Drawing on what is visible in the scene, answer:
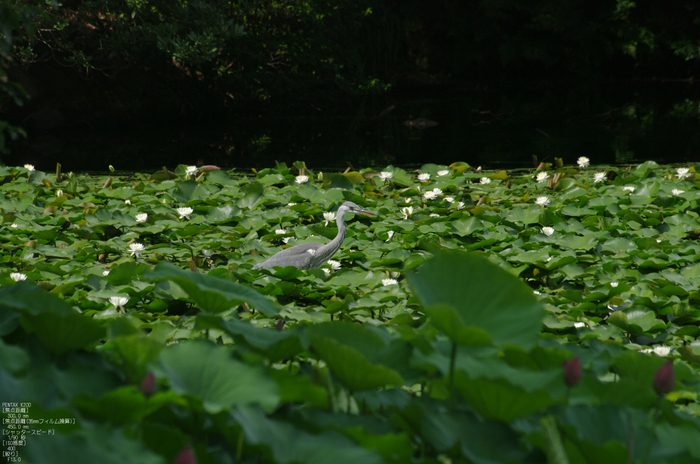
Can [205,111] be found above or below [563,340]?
below

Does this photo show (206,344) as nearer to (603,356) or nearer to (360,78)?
(603,356)

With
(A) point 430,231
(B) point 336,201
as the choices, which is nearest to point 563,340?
(A) point 430,231

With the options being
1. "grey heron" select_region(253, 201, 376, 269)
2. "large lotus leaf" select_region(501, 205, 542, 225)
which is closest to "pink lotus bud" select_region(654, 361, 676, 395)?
"grey heron" select_region(253, 201, 376, 269)

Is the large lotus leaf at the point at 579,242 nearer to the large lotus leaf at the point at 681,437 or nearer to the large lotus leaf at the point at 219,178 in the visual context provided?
the large lotus leaf at the point at 681,437

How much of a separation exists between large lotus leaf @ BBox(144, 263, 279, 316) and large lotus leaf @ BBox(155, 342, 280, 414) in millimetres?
230

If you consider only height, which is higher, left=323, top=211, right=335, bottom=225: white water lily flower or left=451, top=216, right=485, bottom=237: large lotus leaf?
left=451, top=216, right=485, bottom=237: large lotus leaf

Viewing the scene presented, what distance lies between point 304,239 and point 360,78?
9.01m

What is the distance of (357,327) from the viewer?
1.01 m

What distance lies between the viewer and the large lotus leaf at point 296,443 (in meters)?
0.69

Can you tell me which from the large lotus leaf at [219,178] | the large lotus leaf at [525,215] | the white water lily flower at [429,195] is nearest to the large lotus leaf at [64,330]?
the large lotus leaf at [525,215]

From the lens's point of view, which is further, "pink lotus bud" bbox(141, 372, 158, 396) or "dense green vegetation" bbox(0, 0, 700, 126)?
"dense green vegetation" bbox(0, 0, 700, 126)

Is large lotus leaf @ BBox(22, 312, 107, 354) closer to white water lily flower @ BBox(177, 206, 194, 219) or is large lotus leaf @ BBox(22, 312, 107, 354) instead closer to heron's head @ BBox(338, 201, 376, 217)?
heron's head @ BBox(338, 201, 376, 217)

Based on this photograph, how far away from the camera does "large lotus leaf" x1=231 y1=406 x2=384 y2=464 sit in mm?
687

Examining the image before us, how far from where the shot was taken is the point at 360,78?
462 inches
